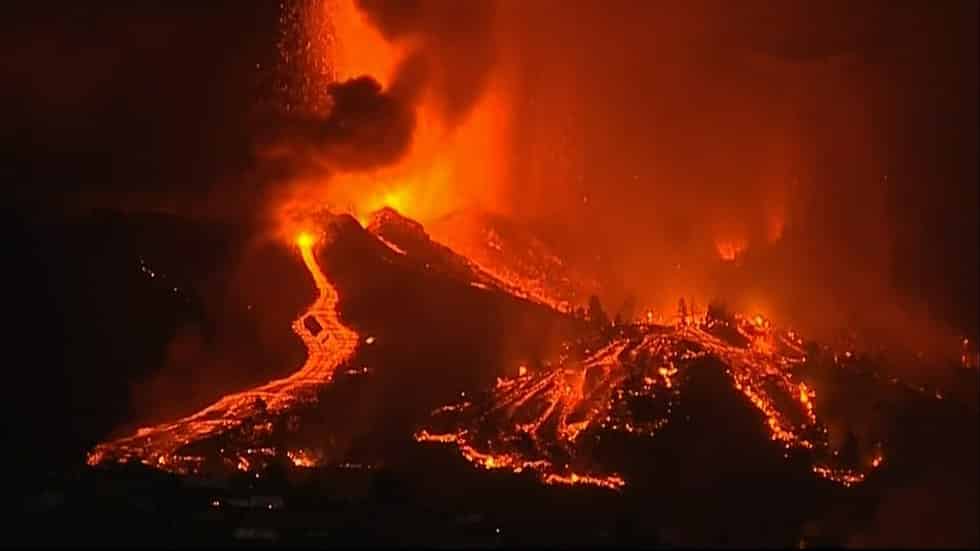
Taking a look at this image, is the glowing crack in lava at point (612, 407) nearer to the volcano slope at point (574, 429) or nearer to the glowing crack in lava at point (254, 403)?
the volcano slope at point (574, 429)

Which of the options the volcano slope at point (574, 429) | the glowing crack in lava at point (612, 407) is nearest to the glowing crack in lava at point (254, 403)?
the volcano slope at point (574, 429)

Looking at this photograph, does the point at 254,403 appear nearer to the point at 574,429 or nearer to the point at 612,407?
the point at 574,429

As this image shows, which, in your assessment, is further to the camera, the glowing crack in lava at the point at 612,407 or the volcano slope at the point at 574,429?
the glowing crack in lava at the point at 612,407

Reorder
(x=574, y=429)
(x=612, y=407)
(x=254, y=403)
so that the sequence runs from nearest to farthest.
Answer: (x=574, y=429)
(x=612, y=407)
(x=254, y=403)

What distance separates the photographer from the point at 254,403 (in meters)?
50.7

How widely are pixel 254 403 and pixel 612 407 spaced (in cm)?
1027

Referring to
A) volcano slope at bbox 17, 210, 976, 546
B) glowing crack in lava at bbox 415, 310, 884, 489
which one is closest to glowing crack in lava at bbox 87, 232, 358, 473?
volcano slope at bbox 17, 210, 976, 546

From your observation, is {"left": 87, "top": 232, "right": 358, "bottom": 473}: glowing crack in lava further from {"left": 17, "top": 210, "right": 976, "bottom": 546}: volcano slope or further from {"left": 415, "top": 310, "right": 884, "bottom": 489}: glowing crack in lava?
{"left": 415, "top": 310, "right": 884, "bottom": 489}: glowing crack in lava

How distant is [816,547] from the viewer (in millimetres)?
26156

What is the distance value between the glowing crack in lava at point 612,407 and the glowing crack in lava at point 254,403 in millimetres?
4800

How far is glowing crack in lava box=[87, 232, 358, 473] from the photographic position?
45.3m

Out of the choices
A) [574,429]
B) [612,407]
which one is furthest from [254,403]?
[612,407]

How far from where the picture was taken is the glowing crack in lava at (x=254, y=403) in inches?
1783

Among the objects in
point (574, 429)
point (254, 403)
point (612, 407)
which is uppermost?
point (254, 403)
